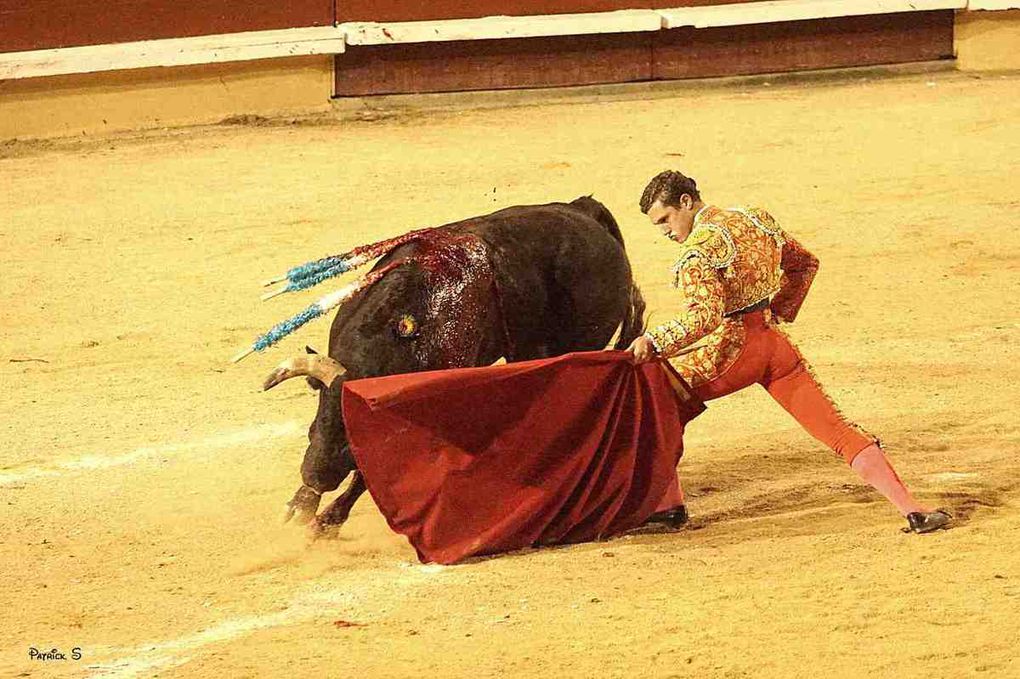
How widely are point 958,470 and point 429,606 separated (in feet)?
5.69

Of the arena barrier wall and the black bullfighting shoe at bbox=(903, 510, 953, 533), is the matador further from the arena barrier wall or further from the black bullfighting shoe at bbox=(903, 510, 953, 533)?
the arena barrier wall

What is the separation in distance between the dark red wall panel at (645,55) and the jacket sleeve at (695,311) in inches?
264

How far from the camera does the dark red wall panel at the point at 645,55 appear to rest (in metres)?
10.7

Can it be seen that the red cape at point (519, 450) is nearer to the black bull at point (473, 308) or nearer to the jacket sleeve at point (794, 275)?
the black bull at point (473, 308)

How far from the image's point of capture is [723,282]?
4.25 m

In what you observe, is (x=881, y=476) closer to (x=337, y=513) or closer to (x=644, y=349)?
(x=644, y=349)

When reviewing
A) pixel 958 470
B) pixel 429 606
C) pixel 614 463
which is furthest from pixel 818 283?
pixel 429 606

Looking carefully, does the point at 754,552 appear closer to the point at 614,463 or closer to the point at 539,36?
the point at 614,463

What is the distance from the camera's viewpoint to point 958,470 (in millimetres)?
4875

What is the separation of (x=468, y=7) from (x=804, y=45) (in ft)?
7.60

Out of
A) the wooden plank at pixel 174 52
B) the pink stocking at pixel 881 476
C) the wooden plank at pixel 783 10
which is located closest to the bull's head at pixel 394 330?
the pink stocking at pixel 881 476

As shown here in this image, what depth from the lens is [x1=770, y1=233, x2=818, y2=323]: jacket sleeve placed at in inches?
175

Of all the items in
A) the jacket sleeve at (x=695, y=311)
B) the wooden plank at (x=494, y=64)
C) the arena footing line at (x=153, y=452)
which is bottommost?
the arena footing line at (x=153, y=452)

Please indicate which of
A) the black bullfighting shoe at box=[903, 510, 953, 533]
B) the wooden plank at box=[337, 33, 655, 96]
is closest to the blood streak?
→ the black bullfighting shoe at box=[903, 510, 953, 533]
